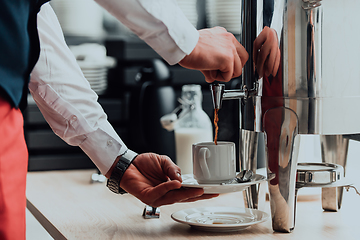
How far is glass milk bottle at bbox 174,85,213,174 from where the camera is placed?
117cm

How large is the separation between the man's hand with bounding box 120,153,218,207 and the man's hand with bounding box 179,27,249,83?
176 millimetres

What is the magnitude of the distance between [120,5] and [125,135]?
53.6 inches

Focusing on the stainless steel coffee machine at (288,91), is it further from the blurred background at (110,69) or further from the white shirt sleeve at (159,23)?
the blurred background at (110,69)

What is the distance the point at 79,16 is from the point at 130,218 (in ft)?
4.76

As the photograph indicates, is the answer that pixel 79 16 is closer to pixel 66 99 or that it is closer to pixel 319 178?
pixel 66 99

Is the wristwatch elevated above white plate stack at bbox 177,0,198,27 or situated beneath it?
situated beneath

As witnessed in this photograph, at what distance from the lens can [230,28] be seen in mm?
2188

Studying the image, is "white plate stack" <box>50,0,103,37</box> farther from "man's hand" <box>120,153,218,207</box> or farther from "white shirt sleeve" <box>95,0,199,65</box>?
"white shirt sleeve" <box>95,0,199,65</box>

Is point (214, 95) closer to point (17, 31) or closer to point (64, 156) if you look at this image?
point (17, 31)

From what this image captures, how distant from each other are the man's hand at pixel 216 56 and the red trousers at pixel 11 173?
24 cm

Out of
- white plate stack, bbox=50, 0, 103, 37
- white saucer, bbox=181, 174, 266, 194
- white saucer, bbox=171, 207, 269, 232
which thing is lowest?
white saucer, bbox=171, 207, 269, 232

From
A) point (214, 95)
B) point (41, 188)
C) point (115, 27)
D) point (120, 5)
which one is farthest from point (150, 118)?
point (115, 27)

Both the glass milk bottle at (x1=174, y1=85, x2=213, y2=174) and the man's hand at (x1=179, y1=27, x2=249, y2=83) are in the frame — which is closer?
the man's hand at (x1=179, y1=27, x2=249, y2=83)

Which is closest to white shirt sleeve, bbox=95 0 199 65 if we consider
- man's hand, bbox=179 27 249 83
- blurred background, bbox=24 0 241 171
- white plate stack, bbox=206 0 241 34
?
man's hand, bbox=179 27 249 83
